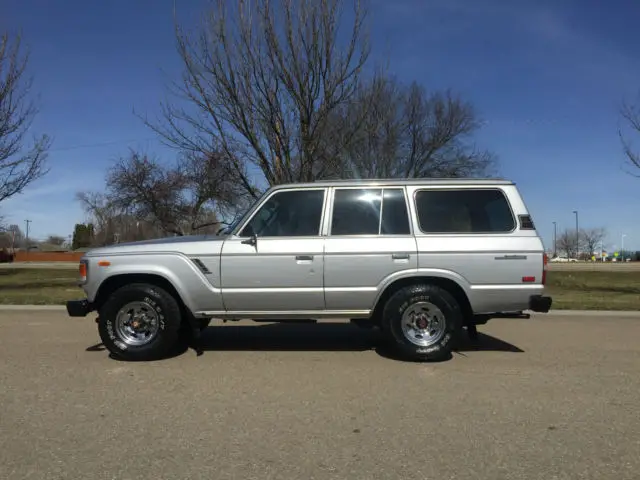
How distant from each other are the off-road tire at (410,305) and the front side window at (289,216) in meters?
1.23

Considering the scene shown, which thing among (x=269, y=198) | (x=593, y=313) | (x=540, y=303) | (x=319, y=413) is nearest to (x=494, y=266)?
(x=540, y=303)

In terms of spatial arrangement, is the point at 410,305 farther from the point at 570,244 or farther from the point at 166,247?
the point at 570,244

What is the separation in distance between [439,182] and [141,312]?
3.76 m

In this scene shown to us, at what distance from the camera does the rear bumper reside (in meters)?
5.85

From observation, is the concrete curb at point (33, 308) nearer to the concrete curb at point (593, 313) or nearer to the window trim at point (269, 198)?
the window trim at point (269, 198)

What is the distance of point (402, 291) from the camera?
602 cm

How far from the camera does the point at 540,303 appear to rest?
5.89 m

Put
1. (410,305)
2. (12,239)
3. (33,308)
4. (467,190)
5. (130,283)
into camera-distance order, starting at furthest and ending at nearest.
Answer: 1. (12,239)
2. (33,308)
3. (467,190)
4. (130,283)
5. (410,305)

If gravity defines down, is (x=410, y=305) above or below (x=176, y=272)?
→ below

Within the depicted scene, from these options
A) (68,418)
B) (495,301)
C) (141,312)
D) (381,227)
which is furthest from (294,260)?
(68,418)

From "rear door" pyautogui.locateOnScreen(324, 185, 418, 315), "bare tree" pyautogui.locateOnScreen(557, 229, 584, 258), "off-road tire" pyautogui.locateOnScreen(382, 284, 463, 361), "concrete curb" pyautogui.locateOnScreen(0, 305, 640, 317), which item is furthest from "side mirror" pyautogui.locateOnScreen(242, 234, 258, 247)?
"bare tree" pyautogui.locateOnScreen(557, 229, 584, 258)

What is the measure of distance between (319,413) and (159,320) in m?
2.55

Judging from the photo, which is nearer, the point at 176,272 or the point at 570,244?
the point at 176,272

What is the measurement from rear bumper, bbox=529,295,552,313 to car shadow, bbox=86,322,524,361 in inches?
37.0
